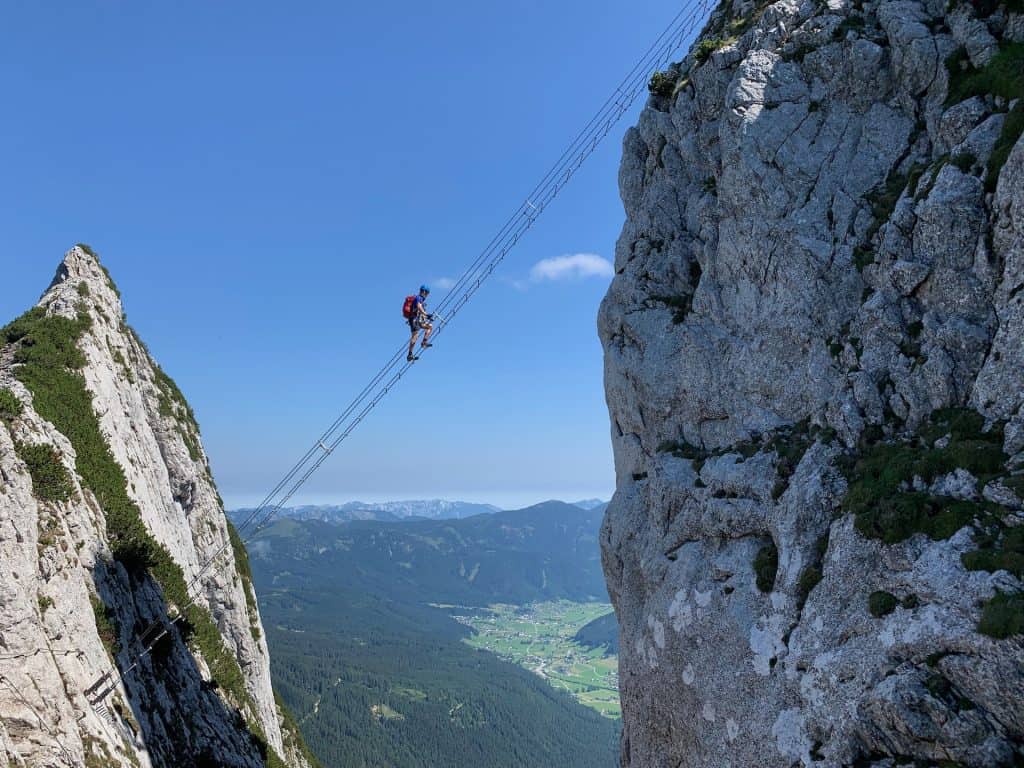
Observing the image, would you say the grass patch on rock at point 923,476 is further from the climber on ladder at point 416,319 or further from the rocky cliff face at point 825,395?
the climber on ladder at point 416,319

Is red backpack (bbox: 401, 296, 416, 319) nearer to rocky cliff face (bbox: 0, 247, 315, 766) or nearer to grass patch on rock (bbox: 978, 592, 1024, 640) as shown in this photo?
rocky cliff face (bbox: 0, 247, 315, 766)

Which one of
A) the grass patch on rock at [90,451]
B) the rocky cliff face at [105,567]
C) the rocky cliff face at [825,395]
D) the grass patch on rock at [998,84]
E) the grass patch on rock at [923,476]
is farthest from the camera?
the grass patch on rock at [90,451]

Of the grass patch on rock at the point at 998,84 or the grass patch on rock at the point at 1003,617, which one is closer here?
the grass patch on rock at the point at 1003,617

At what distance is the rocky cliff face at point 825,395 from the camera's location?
17.7 metres

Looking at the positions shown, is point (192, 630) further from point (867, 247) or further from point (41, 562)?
point (867, 247)

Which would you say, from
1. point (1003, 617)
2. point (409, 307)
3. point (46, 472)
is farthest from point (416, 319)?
point (1003, 617)

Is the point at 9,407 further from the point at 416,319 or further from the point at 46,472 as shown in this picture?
the point at 416,319

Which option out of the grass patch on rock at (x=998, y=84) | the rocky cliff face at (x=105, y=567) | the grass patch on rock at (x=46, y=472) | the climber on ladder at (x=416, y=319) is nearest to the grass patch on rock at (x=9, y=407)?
the rocky cliff face at (x=105, y=567)

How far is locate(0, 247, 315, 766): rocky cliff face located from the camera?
2255cm

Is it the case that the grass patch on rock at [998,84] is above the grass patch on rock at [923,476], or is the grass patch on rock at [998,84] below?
above

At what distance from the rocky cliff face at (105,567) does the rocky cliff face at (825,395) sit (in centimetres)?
2417

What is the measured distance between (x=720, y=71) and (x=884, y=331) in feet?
69.5

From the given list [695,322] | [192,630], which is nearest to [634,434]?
[695,322]

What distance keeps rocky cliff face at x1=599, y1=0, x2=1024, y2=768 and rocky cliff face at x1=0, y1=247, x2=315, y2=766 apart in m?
24.2
